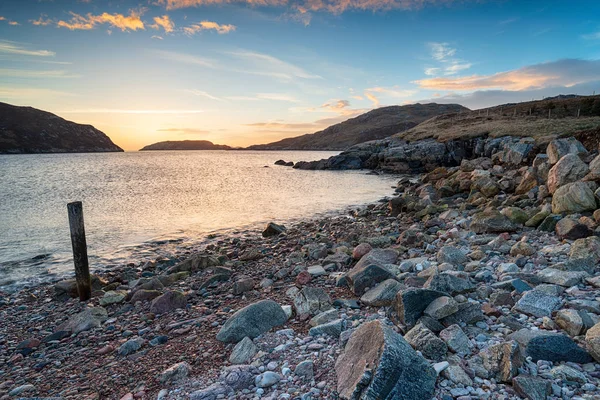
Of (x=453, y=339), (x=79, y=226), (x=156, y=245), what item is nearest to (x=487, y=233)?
(x=453, y=339)

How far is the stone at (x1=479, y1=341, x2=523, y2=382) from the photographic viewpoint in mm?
3857

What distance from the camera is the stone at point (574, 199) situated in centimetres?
1066

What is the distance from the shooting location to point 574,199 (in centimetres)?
1084

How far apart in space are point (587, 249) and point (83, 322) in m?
11.7

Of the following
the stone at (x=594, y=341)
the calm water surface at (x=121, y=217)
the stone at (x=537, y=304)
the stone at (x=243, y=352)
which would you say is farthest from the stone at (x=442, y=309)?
the calm water surface at (x=121, y=217)

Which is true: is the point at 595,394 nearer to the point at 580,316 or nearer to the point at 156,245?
the point at 580,316

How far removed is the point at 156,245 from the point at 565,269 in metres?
16.0

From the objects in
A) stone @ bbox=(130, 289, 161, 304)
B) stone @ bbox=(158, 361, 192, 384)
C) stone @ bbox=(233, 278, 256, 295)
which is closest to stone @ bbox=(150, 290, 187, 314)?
stone @ bbox=(130, 289, 161, 304)

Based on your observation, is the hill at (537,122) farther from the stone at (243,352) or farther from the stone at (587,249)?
the stone at (243,352)

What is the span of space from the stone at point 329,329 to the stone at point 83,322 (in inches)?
223

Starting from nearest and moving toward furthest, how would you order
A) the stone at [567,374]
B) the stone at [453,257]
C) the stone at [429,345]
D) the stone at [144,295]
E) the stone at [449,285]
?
the stone at [567,374] < the stone at [429,345] < the stone at [449,285] < the stone at [453,257] < the stone at [144,295]

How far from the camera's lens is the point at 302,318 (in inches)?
251

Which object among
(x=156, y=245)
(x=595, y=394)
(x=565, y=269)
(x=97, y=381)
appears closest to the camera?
(x=595, y=394)

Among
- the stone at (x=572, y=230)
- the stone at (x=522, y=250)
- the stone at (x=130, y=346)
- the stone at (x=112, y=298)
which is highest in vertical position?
the stone at (x=572, y=230)
